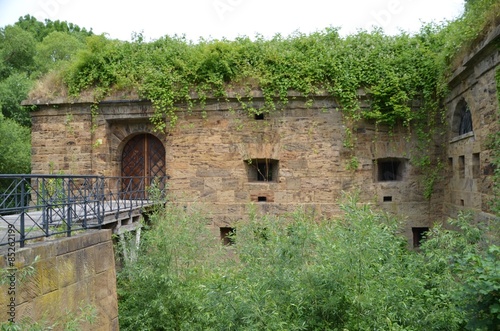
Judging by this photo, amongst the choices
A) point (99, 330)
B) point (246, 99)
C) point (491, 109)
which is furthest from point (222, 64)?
point (99, 330)

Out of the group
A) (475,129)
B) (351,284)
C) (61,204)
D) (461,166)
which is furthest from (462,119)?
(61,204)

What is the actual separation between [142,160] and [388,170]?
6486mm

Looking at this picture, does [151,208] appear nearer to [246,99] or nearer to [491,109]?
[246,99]

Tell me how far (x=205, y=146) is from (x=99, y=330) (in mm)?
6120

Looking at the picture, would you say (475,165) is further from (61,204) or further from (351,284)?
(61,204)

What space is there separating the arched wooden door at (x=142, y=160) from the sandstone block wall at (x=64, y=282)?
562 centimetres

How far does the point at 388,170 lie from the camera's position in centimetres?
1263

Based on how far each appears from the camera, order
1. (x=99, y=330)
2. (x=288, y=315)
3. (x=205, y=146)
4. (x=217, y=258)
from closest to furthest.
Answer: (x=288, y=315), (x=99, y=330), (x=217, y=258), (x=205, y=146)

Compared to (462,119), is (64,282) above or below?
below

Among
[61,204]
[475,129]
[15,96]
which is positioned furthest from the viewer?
[15,96]

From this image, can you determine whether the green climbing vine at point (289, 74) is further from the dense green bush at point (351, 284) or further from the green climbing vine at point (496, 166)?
the dense green bush at point (351, 284)

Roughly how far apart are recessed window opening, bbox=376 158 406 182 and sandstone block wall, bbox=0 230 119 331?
24.2 ft

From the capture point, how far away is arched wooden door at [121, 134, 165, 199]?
1329 centimetres

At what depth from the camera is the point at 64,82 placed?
13266 millimetres
